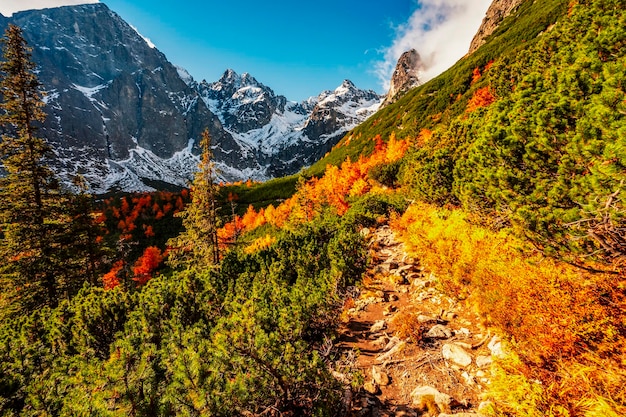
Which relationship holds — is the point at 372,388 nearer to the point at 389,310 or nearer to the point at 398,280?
the point at 389,310

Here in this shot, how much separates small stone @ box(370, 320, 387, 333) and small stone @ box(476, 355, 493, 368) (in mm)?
3646

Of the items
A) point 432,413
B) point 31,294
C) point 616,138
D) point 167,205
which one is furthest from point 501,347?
point 167,205

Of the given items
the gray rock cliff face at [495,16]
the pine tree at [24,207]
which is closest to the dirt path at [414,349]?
the pine tree at [24,207]

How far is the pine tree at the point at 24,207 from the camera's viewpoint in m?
17.5

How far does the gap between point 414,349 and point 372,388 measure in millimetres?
2138

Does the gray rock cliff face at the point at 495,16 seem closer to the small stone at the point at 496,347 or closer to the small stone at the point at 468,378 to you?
the small stone at the point at 496,347

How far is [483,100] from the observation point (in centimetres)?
5944

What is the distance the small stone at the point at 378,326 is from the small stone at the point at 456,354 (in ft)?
8.67

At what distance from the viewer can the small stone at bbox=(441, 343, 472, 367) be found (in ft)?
25.5

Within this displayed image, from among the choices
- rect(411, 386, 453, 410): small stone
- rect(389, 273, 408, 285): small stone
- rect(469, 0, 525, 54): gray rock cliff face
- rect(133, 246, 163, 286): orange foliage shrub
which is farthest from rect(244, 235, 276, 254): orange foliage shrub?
rect(469, 0, 525, 54): gray rock cliff face

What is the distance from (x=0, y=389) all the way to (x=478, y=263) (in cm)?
1303

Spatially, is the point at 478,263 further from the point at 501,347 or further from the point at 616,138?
the point at 616,138

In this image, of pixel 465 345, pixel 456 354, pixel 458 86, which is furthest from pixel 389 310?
pixel 458 86

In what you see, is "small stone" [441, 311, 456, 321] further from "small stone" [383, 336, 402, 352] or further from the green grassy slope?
the green grassy slope
